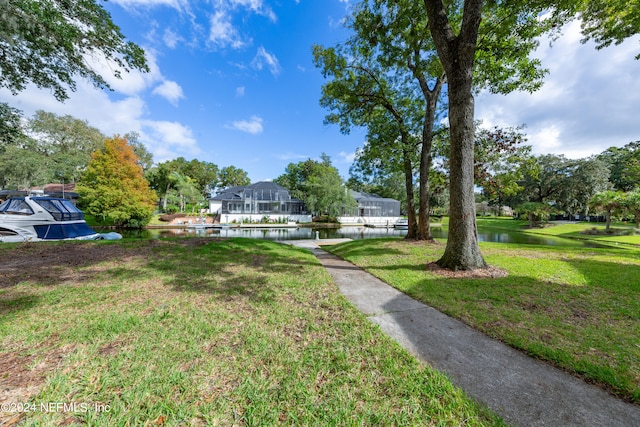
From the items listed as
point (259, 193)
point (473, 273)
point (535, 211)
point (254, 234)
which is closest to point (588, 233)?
point (535, 211)

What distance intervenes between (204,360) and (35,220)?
13.6 meters

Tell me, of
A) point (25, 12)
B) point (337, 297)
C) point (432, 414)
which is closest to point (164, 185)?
point (25, 12)

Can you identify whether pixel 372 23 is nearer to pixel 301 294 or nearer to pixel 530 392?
pixel 301 294

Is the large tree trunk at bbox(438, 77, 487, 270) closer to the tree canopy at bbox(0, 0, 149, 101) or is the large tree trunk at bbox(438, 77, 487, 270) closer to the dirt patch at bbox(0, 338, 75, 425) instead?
the dirt patch at bbox(0, 338, 75, 425)

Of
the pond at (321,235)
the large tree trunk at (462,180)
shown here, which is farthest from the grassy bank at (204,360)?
the pond at (321,235)

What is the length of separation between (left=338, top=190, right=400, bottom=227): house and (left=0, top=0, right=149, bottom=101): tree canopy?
28.2 meters

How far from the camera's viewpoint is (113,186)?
730 inches

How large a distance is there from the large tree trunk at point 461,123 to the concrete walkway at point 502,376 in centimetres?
245

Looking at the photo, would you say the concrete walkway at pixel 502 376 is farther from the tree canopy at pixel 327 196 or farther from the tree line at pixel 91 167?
the tree canopy at pixel 327 196

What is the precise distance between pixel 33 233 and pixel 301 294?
1332 cm

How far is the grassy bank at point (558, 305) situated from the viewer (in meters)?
2.00

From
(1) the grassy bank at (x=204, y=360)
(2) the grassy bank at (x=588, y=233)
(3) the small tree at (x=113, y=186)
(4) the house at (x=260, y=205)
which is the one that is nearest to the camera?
(1) the grassy bank at (x=204, y=360)

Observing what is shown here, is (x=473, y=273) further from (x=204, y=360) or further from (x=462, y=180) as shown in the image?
(x=204, y=360)

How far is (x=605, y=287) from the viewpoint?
3830mm
